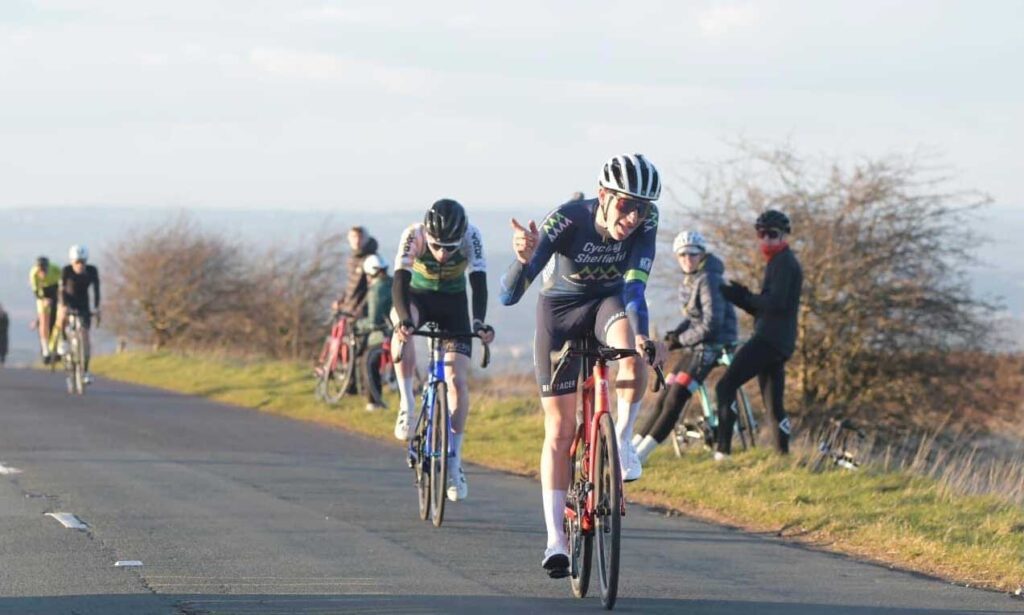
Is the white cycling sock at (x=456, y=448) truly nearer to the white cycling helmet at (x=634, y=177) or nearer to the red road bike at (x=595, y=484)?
the red road bike at (x=595, y=484)

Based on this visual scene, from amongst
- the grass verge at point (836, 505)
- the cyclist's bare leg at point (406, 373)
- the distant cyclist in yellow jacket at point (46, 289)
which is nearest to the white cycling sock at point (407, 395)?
the cyclist's bare leg at point (406, 373)

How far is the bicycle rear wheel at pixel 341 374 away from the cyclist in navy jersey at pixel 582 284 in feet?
37.9

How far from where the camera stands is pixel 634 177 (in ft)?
25.4

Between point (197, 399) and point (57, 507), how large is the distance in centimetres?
1186

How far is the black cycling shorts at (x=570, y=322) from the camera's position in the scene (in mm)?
8141

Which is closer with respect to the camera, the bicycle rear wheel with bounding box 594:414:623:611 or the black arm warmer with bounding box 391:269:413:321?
the bicycle rear wheel with bounding box 594:414:623:611

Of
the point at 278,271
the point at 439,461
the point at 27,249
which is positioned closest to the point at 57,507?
the point at 439,461

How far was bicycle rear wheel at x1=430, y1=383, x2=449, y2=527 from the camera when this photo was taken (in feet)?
34.0

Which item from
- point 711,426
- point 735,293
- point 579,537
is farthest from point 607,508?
point 711,426

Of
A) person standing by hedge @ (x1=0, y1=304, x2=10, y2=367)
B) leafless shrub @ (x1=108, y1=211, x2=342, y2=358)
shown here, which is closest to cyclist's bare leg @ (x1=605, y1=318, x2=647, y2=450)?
person standing by hedge @ (x1=0, y1=304, x2=10, y2=367)

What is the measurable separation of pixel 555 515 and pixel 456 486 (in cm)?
262

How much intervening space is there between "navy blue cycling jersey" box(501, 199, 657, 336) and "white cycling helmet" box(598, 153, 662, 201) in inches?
11.1

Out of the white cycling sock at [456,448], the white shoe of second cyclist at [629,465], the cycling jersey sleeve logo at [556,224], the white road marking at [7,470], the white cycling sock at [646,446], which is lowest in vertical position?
the white road marking at [7,470]

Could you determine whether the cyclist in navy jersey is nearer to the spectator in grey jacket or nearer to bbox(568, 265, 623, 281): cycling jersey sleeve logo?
bbox(568, 265, 623, 281): cycling jersey sleeve logo
